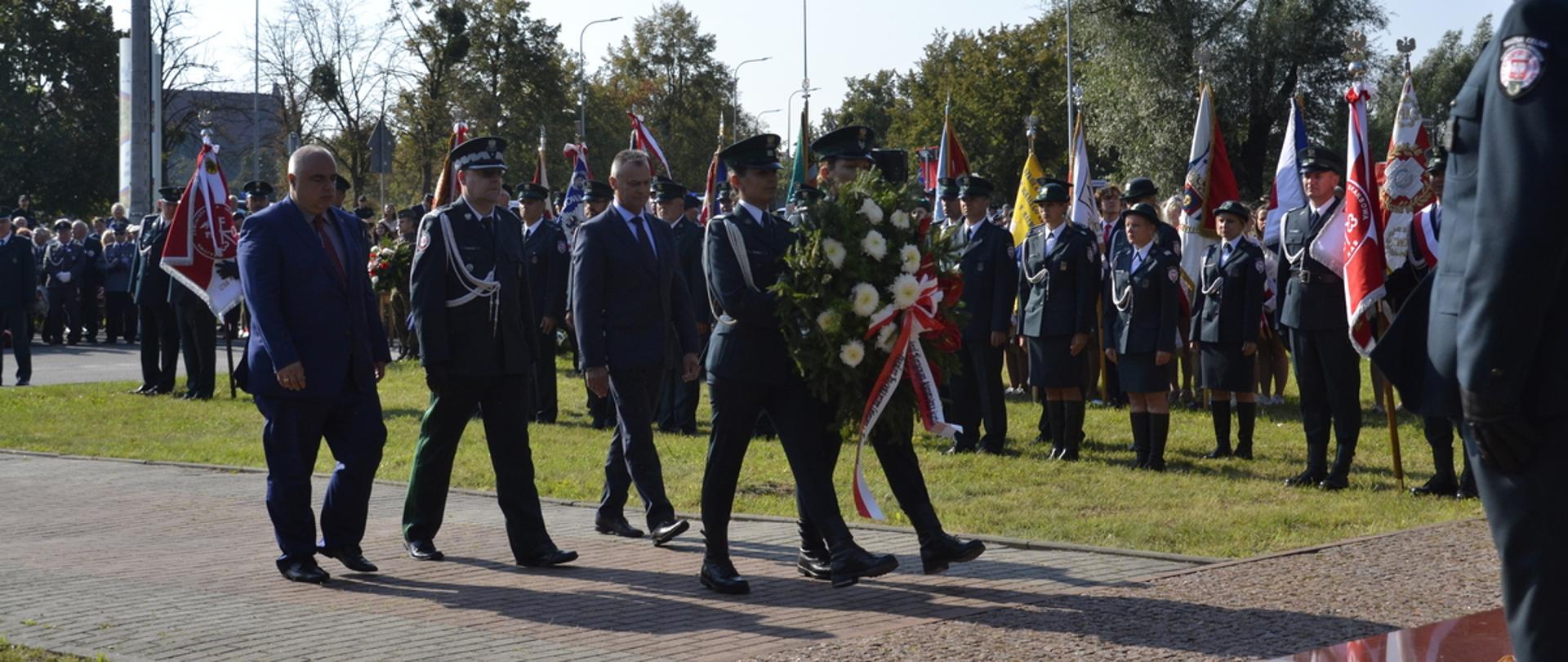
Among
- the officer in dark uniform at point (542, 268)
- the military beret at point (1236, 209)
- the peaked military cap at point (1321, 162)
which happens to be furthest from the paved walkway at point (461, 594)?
the military beret at point (1236, 209)

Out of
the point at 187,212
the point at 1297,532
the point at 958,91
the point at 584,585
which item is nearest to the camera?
the point at 584,585

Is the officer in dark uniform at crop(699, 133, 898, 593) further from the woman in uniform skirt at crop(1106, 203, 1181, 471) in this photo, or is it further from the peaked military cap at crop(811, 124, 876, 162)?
the woman in uniform skirt at crop(1106, 203, 1181, 471)

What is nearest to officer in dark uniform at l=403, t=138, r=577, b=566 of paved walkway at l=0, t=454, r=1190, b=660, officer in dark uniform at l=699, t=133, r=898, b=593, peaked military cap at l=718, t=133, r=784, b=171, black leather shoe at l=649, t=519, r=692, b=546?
paved walkway at l=0, t=454, r=1190, b=660

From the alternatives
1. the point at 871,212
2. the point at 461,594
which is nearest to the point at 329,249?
the point at 461,594

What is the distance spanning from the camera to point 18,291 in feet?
65.3

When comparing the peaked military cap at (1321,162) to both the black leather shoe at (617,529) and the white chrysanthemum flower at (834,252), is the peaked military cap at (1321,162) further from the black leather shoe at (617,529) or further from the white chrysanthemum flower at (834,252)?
the black leather shoe at (617,529)

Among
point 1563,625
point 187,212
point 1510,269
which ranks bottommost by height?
point 1563,625

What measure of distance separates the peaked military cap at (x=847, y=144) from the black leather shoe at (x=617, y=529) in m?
2.58

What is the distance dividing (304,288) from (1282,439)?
29.1 ft

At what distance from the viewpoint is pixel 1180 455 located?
1275 cm

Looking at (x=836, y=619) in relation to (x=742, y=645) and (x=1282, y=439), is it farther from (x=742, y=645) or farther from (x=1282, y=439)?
(x=1282, y=439)

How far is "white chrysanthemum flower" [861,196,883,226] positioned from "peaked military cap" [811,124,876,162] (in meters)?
0.53

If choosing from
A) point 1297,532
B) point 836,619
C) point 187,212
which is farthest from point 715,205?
point 836,619

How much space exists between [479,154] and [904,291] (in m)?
2.52
